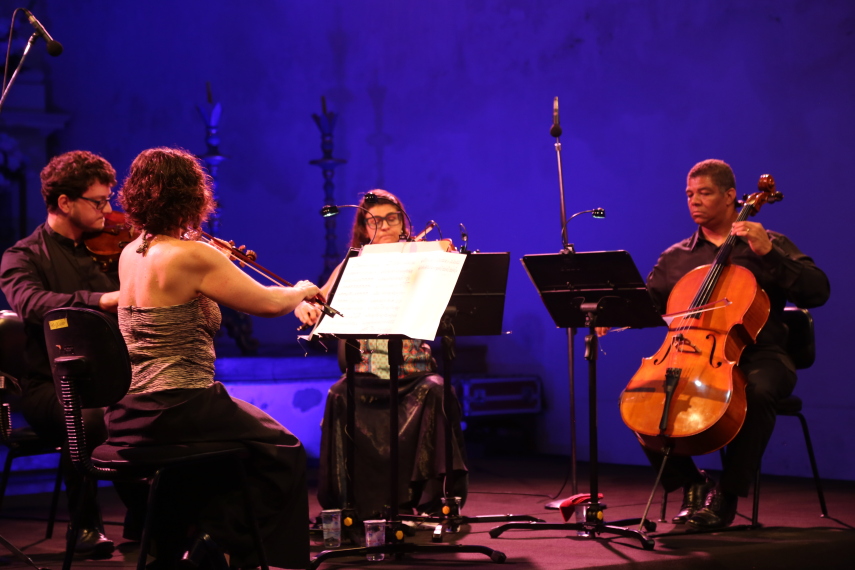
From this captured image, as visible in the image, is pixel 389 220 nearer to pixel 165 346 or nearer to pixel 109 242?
pixel 109 242

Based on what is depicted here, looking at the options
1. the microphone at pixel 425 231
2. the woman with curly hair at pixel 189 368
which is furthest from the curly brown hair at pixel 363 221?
the woman with curly hair at pixel 189 368

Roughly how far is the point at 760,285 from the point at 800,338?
1.04 feet

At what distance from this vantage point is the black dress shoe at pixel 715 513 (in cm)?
314

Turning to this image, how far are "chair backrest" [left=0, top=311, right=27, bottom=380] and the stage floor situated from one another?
2.01ft

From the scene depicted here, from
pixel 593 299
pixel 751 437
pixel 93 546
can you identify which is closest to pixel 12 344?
pixel 93 546

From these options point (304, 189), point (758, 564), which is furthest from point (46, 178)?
point (304, 189)

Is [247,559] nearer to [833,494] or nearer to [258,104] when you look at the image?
[833,494]

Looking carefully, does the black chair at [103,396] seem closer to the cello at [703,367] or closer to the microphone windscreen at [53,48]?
the microphone windscreen at [53,48]

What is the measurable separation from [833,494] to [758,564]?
1.29 metres

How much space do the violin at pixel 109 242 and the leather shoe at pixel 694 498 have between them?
7.42 ft

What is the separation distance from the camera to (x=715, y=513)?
317 centimetres

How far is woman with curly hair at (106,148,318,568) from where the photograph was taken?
2.29 meters

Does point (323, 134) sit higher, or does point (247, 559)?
point (323, 134)

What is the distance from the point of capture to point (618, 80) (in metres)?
5.25
